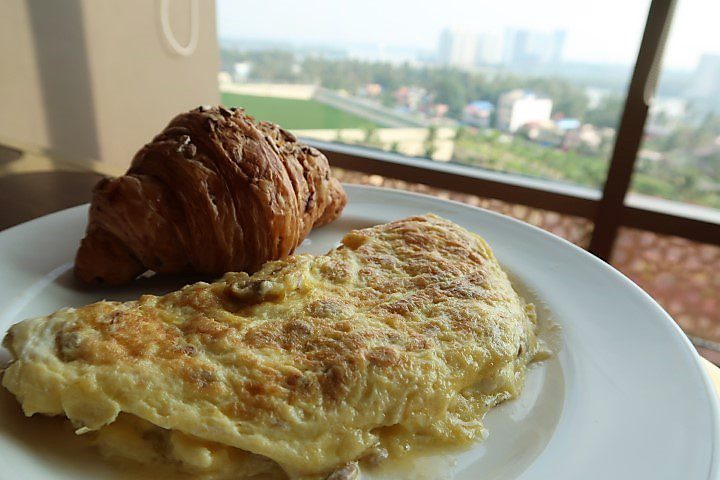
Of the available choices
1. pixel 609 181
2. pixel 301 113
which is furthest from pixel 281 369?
pixel 301 113

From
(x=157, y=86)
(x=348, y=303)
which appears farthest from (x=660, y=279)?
(x=157, y=86)

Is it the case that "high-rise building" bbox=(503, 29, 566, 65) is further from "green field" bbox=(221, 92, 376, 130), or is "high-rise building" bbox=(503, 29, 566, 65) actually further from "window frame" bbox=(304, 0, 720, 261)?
"green field" bbox=(221, 92, 376, 130)

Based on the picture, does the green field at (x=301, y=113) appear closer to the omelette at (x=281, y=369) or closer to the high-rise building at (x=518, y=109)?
the high-rise building at (x=518, y=109)

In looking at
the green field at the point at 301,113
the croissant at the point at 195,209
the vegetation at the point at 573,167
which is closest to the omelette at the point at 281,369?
the croissant at the point at 195,209

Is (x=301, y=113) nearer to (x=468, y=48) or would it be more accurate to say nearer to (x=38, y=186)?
(x=468, y=48)

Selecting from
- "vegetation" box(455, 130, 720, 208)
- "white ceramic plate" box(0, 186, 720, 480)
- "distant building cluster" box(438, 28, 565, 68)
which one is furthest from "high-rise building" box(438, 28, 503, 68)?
"white ceramic plate" box(0, 186, 720, 480)

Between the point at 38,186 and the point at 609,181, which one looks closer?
the point at 38,186
